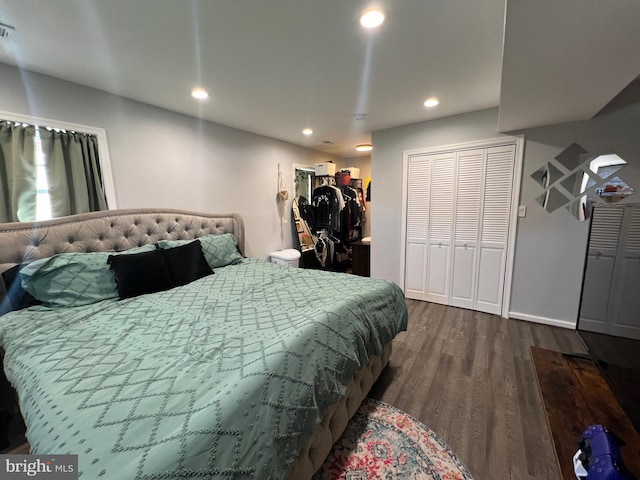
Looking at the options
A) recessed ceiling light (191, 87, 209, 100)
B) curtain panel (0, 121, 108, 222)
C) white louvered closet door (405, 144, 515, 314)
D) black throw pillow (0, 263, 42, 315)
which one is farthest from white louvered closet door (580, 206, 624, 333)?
curtain panel (0, 121, 108, 222)

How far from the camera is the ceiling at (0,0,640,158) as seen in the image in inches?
54.0

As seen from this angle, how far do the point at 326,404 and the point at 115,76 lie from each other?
2.82m

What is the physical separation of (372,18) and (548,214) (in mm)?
2675

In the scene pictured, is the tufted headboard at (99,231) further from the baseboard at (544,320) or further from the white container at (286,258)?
the baseboard at (544,320)

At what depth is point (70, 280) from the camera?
72.9 inches

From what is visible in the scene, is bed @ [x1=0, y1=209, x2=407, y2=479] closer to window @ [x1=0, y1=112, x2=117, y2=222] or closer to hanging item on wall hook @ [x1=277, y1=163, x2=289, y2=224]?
window @ [x1=0, y1=112, x2=117, y2=222]

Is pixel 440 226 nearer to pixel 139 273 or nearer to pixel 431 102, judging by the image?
pixel 431 102

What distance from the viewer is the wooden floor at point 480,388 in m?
1.43

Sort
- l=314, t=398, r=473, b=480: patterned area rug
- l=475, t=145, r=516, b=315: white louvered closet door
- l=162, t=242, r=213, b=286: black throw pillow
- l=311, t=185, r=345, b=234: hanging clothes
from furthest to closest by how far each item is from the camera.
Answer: l=311, t=185, r=345, b=234: hanging clothes
l=475, t=145, r=516, b=315: white louvered closet door
l=162, t=242, r=213, b=286: black throw pillow
l=314, t=398, r=473, b=480: patterned area rug

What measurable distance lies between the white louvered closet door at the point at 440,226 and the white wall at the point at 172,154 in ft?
7.66

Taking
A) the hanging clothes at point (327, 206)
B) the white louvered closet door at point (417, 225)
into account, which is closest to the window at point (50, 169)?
the hanging clothes at point (327, 206)

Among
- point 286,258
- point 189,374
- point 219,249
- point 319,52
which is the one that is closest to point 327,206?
point 286,258

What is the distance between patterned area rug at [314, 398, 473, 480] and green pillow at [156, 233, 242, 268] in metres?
1.99

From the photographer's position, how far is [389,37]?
5.40 feet
